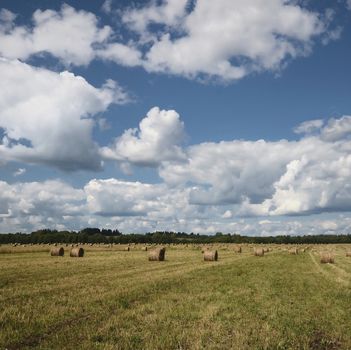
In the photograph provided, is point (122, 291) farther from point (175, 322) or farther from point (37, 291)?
point (175, 322)

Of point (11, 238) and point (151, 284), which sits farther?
point (11, 238)

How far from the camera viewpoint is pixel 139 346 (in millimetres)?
9688

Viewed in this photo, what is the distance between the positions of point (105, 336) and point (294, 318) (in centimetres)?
560

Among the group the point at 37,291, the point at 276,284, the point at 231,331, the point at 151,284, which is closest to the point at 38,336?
the point at 231,331

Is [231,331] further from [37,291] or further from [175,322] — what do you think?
[37,291]

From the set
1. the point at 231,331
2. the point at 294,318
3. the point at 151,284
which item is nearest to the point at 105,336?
the point at 231,331

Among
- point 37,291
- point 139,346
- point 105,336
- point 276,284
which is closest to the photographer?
point 139,346

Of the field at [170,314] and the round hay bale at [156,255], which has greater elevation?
the round hay bale at [156,255]

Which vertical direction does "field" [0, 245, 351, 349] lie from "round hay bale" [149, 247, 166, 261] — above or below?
below

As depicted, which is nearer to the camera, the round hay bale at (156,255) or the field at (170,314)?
the field at (170,314)

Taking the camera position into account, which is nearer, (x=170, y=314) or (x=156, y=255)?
(x=170, y=314)

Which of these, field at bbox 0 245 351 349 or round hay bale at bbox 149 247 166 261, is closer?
field at bbox 0 245 351 349

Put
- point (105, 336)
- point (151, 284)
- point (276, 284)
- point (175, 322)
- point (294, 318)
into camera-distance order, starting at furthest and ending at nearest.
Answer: point (276, 284) < point (151, 284) < point (294, 318) < point (175, 322) < point (105, 336)

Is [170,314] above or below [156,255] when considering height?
below
